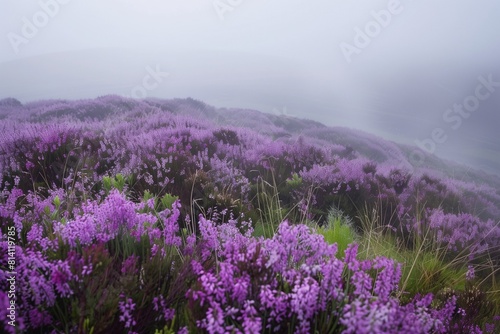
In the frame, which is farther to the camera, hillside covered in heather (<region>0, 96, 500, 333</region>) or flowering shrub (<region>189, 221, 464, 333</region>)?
hillside covered in heather (<region>0, 96, 500, 333</region>)

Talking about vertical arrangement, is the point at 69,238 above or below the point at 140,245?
above

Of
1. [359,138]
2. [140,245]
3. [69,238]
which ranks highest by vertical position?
[69,238]

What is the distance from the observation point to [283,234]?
2.18 m

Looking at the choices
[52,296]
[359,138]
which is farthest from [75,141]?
[359,138]

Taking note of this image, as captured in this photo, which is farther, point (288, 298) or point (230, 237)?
point (230, 237)

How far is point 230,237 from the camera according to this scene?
8.96 feet

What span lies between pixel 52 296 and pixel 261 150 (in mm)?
5154

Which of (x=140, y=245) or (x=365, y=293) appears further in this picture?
(x=140, y=245)

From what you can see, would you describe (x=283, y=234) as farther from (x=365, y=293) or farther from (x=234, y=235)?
(x=234, y=235)

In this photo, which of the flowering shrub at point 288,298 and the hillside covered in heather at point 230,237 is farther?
the hillside covered in heather at point 230,237

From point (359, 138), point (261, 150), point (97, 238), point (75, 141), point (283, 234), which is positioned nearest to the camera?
point (283, 234)

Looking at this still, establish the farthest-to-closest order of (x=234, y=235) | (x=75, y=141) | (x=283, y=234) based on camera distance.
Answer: (x=75, y=141), (x=234, y=235), (x=283, y=234)

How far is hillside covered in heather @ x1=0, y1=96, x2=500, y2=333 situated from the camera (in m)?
1.85

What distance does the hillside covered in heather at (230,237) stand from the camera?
185 cm
